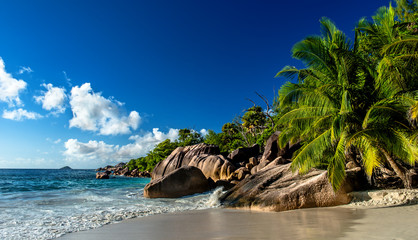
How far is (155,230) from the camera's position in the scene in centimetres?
509

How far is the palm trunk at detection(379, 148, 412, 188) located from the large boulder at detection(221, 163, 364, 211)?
3.17 ft

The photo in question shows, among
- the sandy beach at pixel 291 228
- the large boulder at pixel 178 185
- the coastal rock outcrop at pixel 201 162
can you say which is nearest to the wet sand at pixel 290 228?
the sandy beach at pixel 291 228

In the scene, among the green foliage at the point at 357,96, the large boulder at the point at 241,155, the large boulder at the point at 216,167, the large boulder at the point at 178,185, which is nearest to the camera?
the green foliage at the point at 357,96

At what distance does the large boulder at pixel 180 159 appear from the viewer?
928 inches

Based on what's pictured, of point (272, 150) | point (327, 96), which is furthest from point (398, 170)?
point (272, 150)

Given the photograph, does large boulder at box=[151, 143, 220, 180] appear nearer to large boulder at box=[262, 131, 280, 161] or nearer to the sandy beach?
large boulder at box=[262, 131, 280, 161]

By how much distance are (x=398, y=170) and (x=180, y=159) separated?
62.4 feet

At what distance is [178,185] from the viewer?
12.6 meters

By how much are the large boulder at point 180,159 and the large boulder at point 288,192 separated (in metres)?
14.2

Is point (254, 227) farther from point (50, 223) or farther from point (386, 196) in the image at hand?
point (50, 223)

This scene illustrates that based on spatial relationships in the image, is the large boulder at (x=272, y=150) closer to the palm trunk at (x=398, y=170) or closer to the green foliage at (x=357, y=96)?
the green foliage at (x=357, y=96)

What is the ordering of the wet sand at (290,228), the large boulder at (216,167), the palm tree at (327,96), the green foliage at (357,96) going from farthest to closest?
the large boulder at (216,167)
the palm tree at (327,96)
the green foliage at (357,96)
the wet sand at (290,228)

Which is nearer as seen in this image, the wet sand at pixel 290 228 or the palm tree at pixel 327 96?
the wet sand at pixel 290 228

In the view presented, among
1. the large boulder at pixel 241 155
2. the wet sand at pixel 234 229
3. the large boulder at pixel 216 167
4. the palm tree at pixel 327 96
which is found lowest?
the wet sand at pixel 234 229
